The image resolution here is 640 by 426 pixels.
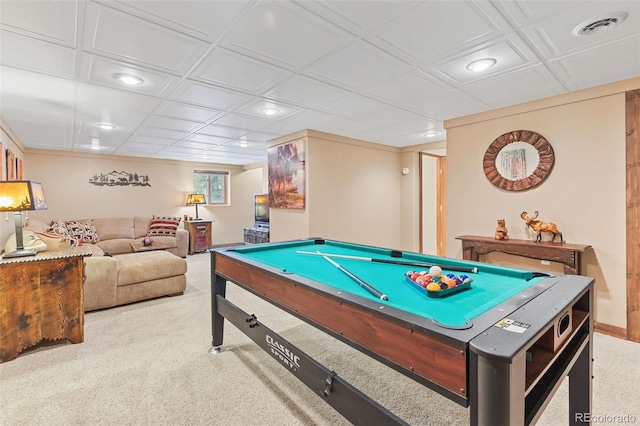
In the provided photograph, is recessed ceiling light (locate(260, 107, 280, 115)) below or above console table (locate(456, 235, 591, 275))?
above

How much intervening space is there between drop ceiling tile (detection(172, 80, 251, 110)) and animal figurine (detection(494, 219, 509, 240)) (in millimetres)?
3051

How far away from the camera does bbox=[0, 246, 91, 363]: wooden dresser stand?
90.1 inches

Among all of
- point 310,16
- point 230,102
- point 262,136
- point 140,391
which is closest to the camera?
point 310,16

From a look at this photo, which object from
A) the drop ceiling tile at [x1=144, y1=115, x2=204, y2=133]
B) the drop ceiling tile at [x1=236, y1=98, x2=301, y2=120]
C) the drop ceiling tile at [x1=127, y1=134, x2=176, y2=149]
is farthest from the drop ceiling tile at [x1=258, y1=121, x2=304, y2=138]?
the drop ceiling tile at [x1=127, y1=134, x2=176, y2=149]

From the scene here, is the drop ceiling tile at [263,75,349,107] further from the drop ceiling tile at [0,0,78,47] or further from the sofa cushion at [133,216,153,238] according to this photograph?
the sofa cushion at [133,216,153,238]

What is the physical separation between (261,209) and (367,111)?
4.04 meters

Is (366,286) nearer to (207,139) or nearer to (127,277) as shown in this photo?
(127,277)

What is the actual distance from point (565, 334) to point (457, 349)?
712 millimetres

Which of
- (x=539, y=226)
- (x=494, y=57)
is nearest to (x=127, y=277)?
(x=494, y=57)

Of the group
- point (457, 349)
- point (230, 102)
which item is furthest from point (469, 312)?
point (230, 102)

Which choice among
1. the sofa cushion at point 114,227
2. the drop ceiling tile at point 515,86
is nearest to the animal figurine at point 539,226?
the drop ceiling tile at point 515,86

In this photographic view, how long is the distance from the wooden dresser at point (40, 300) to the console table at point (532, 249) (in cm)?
390

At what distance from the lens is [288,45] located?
1.98 metres

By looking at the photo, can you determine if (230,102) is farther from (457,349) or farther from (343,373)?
(457,349)
